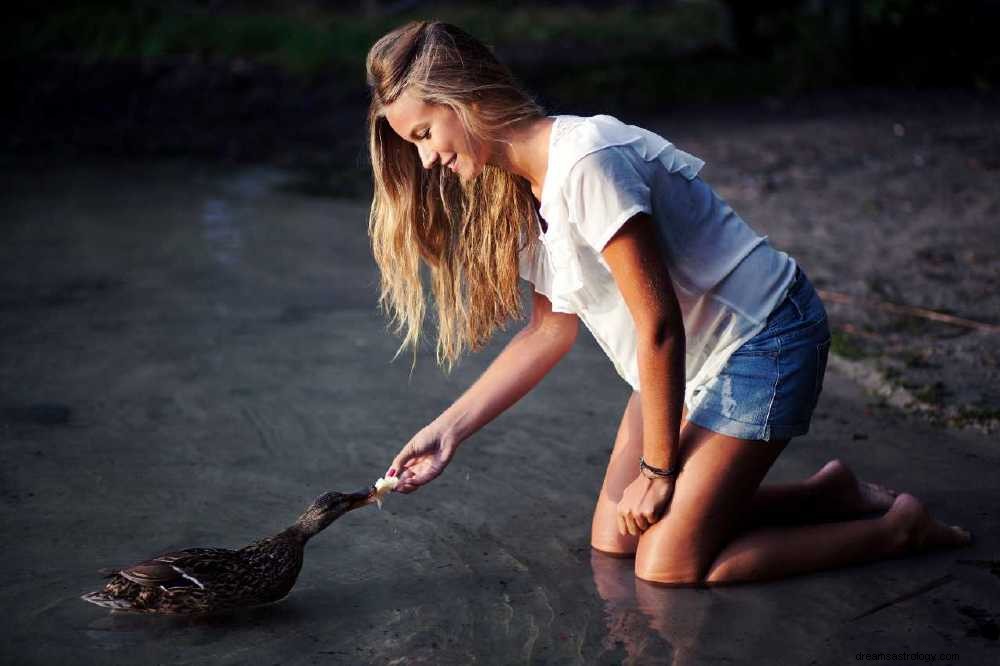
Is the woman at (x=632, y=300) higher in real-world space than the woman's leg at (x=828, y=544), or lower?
higher

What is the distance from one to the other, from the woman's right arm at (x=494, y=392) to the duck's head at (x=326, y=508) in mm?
152

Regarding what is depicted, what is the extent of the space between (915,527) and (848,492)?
28 centimetres

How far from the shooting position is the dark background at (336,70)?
39.2 ft

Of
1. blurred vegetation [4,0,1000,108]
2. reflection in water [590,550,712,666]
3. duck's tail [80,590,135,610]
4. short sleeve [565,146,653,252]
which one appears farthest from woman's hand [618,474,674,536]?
blurred vegetation [4,0,1000,108]

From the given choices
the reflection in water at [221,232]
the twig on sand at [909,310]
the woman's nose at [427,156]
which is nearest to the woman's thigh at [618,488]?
the woman's nose at [427,156]

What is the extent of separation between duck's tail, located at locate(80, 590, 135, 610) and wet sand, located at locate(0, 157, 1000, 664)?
7cm

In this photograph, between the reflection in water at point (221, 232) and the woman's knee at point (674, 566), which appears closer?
the woman's knee at point (674, 566)

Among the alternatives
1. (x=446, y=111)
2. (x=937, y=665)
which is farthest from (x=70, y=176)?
(x=937, y=665)

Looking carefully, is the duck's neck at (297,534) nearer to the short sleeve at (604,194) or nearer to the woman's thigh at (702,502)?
the woman's thigh at (702,502)

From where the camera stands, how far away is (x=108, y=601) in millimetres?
3617

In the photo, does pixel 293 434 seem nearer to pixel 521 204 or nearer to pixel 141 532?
pixel 141 532

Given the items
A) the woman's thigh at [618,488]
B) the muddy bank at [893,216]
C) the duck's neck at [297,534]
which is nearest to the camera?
the duck's neck at [297,534]

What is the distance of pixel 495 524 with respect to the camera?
4.38m

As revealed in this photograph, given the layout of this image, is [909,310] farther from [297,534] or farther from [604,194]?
[297,534]
